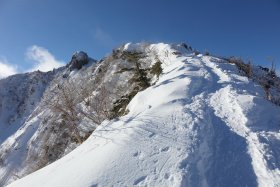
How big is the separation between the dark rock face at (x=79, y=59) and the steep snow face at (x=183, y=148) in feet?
140

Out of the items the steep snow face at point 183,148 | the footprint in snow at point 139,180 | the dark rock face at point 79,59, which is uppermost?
the dark rock face at point 79,59

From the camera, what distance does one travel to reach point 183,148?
8711 mm

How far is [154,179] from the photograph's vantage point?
294 inches

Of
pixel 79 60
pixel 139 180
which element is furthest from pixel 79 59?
pixel 139 180

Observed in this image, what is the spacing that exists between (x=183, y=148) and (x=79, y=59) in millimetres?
48062

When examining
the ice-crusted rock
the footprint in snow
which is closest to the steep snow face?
the footprint in snow

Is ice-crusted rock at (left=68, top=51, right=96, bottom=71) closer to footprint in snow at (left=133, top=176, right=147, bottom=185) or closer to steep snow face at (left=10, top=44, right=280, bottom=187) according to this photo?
steep snow face at (left=10, top=44, right=280, bottom=187)

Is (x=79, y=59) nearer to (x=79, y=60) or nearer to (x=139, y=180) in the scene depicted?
(x=79, y=60)

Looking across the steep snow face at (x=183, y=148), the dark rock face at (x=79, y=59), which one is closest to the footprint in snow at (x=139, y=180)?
the steep snow face at (x=183, y=148)

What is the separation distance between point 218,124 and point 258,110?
6.51ft

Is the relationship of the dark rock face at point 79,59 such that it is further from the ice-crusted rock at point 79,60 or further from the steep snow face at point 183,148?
the steep snow face at point 183,148

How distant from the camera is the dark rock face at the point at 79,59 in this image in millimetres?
54625

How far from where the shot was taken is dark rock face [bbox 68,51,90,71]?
179ft

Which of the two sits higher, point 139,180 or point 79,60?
point 79,60
